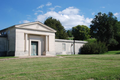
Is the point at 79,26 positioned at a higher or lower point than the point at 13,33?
higher

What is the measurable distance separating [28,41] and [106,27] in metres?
28.3

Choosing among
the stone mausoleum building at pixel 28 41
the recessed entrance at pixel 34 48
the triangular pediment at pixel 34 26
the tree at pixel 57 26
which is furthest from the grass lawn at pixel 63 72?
the tree at pixel 57 26

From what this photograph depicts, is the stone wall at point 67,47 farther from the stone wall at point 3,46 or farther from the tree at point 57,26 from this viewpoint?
the tree at point 57,26

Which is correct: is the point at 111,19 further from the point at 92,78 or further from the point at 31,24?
the point at 92,78

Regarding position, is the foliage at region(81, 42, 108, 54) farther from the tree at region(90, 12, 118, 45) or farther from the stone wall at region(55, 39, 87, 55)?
the tree at region(90, 12, 118, 45)

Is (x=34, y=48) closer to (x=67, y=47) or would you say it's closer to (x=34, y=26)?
(x=34, y=26)

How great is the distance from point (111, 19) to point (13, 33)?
32788 millimetres

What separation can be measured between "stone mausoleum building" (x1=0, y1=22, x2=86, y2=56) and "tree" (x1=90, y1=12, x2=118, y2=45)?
19.5 m

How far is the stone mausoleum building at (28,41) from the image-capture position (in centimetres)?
2484

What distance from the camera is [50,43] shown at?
2934cm

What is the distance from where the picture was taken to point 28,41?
27172mm

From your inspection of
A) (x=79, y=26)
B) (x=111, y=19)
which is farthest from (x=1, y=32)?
(x=79, y=26)

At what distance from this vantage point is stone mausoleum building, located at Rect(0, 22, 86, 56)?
24844mm

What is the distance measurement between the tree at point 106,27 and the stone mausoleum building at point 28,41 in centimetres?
1953
